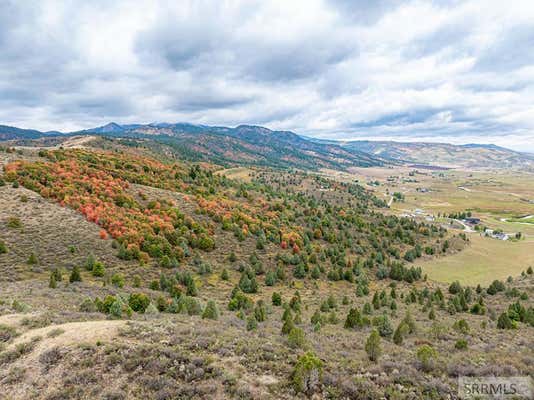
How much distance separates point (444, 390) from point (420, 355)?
101 inches

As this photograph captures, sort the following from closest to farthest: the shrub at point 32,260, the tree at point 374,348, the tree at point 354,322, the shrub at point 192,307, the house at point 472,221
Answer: the tree at point 374,348 → the shrub at point 192,307 → the tree at point 354,322 → the shrub at point 32,260 → the house at point 472,221

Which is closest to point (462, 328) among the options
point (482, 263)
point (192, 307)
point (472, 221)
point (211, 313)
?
point (211, 313)

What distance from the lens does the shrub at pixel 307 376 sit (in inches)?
496

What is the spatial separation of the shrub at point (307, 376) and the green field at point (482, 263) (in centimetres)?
7171

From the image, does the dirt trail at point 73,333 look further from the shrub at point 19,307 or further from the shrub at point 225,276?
the shrub at point 225,276

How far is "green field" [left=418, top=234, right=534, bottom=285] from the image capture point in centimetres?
7325

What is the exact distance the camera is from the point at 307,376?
42.0ft

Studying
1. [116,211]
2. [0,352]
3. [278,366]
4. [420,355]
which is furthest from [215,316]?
[116,211]

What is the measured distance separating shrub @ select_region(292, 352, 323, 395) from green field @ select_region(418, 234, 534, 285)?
235 ft

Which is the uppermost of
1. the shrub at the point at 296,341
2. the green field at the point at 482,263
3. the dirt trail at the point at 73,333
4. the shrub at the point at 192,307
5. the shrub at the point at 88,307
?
the dirt trail at the point at 73,333

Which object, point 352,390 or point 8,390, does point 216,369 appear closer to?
point 352,390

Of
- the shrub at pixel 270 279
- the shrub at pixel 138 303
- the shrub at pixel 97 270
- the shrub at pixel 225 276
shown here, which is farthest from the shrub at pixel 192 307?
the shrub at pixel 270 279

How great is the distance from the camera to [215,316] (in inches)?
966

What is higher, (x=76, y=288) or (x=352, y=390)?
(x=352, y=390)
